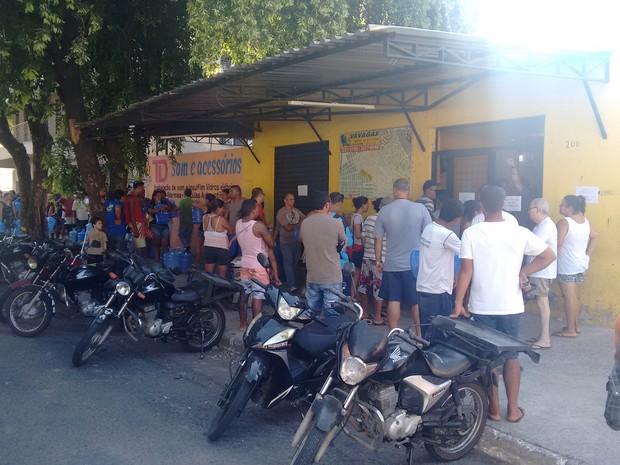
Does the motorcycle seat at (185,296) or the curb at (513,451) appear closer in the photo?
the curb at (513,451)

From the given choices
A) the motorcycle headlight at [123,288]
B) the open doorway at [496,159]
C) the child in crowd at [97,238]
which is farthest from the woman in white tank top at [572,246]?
the child in crowd at [97,238]

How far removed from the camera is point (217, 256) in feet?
32.3

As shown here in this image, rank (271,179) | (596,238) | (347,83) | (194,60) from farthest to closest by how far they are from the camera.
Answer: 1. (271,179)
2. (194,60)
3. (347,83)
4. (596,238)

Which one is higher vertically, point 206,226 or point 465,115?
point 465,115

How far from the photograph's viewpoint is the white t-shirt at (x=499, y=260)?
5148 millimetres

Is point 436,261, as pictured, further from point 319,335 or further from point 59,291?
point 59,291

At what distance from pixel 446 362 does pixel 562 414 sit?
1607 mm

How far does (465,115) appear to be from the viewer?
9.91 metres

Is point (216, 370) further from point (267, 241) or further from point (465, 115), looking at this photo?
point (465, 115)

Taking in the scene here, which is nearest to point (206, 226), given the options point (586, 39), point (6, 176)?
point (586, 39)

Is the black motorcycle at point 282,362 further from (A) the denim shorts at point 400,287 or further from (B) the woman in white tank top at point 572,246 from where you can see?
(B) the woman in white tank top at point 572,246

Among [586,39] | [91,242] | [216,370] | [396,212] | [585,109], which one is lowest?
[216,370]

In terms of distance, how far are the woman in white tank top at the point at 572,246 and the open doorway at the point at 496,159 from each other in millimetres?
1353

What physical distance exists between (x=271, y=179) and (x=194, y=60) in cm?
328
